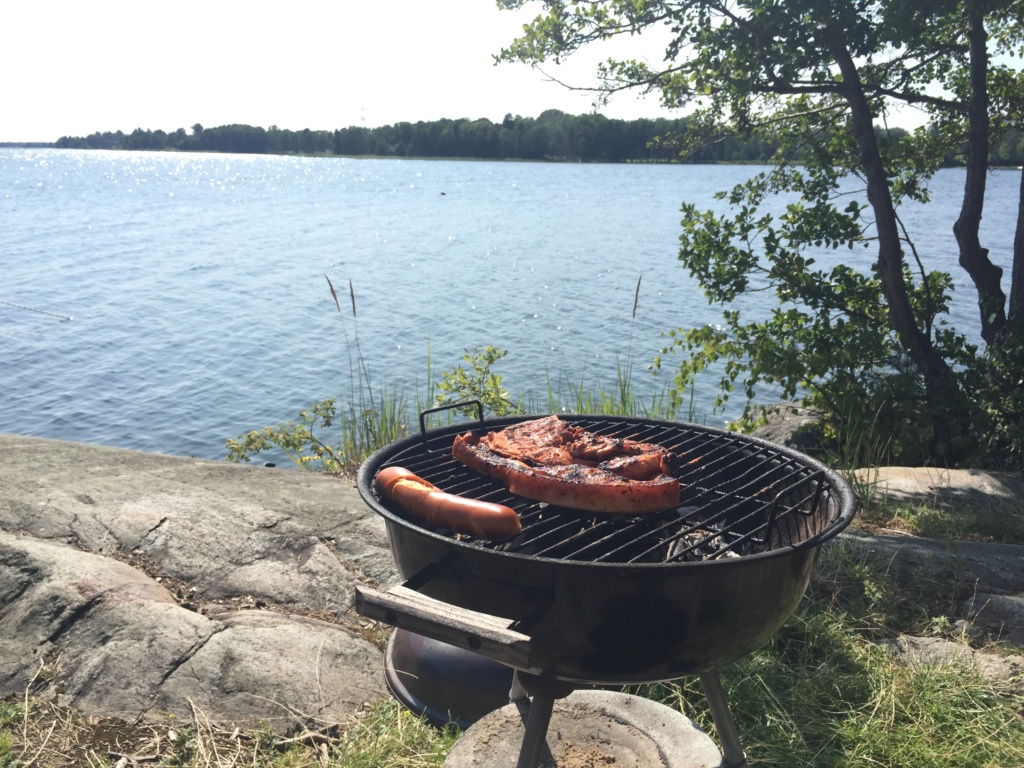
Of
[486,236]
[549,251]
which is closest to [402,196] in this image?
[486,236]

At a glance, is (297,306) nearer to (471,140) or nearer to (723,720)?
(723,720)

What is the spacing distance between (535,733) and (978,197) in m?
6.75

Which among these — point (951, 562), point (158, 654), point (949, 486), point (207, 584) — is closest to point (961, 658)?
point (951, 562)

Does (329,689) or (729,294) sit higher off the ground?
(729,294)

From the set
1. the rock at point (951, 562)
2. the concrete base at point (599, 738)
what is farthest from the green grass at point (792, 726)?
the rock at point (951, 562)

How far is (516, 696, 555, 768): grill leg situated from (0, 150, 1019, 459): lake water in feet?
24.2

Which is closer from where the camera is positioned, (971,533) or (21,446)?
(971,533)

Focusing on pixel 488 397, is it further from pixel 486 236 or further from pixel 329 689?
pixel 486 236

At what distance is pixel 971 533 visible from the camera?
5.34 metres

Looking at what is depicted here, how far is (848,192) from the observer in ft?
24.3

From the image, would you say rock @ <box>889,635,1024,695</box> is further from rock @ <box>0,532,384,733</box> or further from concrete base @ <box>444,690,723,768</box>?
rock @ <box>0,532,384,733</box>

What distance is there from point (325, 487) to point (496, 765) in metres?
3.21

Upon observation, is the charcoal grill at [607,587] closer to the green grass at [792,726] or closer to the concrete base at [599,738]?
the concrete base at [599,738]

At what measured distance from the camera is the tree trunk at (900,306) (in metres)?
7.11
